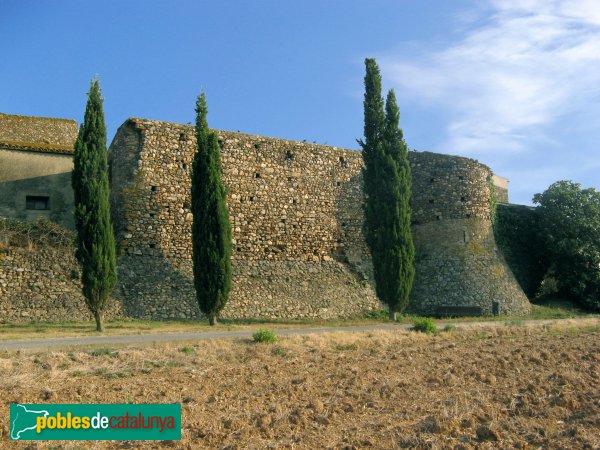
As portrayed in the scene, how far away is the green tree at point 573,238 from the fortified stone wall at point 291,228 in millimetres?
3211

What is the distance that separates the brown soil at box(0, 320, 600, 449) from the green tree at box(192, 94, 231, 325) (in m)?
4.75

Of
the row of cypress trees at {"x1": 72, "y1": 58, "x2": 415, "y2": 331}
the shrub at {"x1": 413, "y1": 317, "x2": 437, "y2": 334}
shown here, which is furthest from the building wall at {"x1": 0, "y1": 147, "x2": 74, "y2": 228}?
the shrub at {"x1": 413, "y1": 317, "x2": 437, "y2": 334}

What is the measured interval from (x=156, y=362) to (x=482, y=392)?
601 centimetres

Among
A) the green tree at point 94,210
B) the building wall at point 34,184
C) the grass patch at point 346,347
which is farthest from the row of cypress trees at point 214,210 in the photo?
the grass patch at point 346,347

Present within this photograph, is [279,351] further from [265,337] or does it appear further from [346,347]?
[346,347]

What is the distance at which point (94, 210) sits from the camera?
54.7 ft

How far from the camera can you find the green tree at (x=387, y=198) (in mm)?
20344

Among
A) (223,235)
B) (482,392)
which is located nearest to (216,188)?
(223,235)

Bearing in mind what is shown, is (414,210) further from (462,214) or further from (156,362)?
(156,362)

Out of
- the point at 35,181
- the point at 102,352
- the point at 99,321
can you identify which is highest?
the point at 35,181

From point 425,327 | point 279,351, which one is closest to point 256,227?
point 425,327

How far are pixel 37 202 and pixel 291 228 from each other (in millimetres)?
9390

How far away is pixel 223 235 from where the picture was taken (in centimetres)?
1830

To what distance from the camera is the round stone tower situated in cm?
2309
